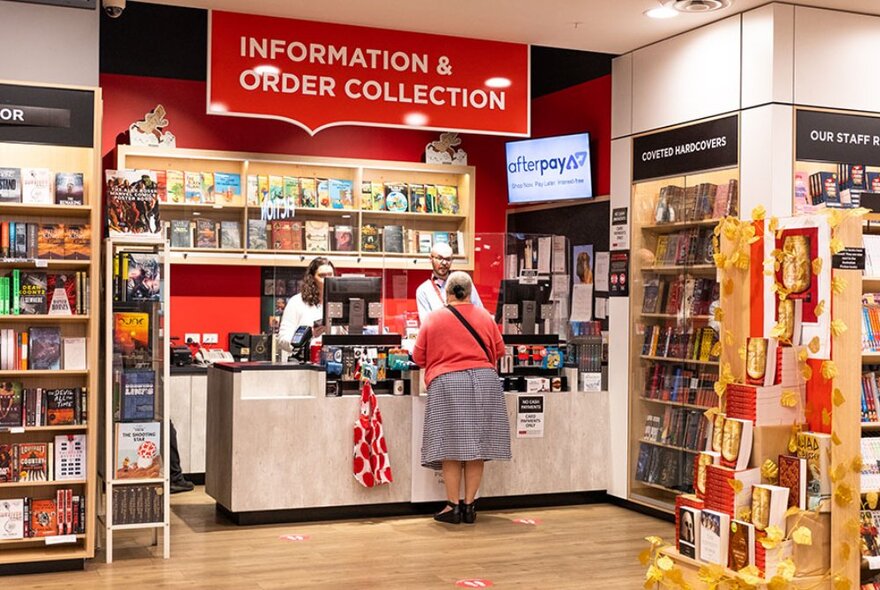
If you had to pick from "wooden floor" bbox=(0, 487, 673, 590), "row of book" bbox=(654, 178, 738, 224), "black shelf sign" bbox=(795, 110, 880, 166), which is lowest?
"wooden floor" bbox=(0, 487, 673, 590)

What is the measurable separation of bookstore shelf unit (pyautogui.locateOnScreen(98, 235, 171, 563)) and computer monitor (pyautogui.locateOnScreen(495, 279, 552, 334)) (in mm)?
2756

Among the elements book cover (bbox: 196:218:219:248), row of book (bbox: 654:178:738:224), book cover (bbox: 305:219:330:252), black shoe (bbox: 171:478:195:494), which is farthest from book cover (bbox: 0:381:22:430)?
row of book (bbox: 654:178:738:224)

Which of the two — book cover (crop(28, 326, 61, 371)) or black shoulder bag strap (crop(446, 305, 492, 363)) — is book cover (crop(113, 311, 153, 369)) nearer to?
book cover (crop(28, 326, 61, 371))

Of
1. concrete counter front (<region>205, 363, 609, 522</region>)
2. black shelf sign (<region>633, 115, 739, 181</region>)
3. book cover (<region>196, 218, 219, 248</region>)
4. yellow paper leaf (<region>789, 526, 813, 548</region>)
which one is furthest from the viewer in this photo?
book cover (<region>196, 218, 219, 248</region>)

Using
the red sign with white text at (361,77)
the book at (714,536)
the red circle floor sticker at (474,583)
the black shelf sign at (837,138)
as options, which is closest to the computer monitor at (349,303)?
the red sign with white text at (361,77)

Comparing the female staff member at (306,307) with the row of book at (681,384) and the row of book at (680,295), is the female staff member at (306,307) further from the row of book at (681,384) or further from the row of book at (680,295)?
the row of book at (681,384)

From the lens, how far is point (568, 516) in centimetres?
772

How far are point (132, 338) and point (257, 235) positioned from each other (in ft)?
10.3

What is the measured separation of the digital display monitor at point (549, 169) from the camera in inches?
351

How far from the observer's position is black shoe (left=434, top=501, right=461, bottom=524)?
24.2 ft

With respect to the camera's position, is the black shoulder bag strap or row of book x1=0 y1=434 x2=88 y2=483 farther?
the black shoulder bag strap

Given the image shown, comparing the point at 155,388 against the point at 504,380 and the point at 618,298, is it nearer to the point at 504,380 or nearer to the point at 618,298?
the point at 504,380

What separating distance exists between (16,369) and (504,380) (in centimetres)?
345

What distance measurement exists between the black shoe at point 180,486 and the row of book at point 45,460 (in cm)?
235
